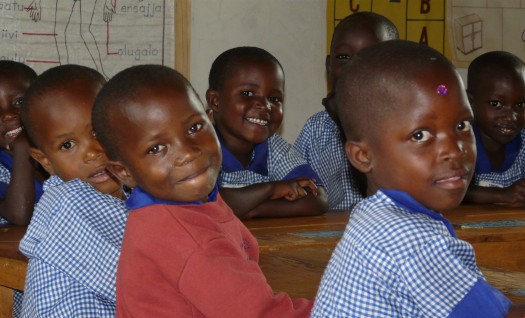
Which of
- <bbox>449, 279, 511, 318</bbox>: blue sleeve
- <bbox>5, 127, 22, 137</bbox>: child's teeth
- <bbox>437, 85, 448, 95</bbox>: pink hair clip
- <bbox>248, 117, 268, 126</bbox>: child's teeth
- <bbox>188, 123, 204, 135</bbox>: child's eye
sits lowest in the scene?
<bbox>5, 127, 22, 137</bbox>: child's teeth

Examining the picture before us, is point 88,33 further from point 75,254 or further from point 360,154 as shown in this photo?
point 360,154

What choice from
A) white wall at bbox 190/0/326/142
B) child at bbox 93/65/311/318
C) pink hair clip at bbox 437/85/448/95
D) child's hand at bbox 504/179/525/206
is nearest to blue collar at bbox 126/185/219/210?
child at bbox 93/65/311/318

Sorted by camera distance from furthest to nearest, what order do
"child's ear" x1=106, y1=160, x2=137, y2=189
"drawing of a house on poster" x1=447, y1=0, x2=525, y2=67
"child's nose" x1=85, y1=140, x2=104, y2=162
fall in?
"drawing of a house on poster" x1=447, y1=0, x2=525, y2=67
"child's nose" x1=85, y1=140, x2=104, y2=162
"child's ear" x1=106, y1=160, x2=137, y2=189

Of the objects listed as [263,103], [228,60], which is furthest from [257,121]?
[228,60]

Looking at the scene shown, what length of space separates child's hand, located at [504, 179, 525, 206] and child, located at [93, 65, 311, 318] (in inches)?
79.8

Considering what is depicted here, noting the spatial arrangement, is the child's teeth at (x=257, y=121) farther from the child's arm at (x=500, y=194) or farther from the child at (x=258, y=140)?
the child's arm at (x=500, y=194)

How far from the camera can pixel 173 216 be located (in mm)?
1627

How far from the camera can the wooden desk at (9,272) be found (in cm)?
222

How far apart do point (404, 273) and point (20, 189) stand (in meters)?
2.17

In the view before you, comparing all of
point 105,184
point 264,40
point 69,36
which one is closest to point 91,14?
point 69,36

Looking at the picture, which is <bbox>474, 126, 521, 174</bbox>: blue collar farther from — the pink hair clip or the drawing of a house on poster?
the pink hair clip

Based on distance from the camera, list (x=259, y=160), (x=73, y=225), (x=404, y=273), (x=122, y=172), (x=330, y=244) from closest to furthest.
A: (x=404, y=273) → (x=122, y=172) → (x=73, y=225) → (x=330, y=244) → (x=259, y=160)

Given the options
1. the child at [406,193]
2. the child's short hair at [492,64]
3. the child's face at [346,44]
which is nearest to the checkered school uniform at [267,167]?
the child's face at [346,44]

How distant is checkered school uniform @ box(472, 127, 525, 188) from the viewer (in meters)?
3.92
